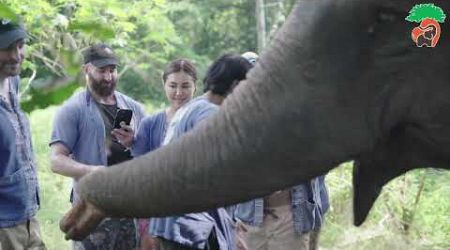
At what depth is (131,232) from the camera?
16.7ft

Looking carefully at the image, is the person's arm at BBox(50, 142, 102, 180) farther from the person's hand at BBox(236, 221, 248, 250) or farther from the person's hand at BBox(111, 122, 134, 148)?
the person's hand at BBox(236, 221, 248, 250)

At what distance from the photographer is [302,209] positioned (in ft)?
15.5

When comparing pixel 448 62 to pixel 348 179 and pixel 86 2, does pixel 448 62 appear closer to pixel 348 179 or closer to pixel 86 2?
pixel 348 179

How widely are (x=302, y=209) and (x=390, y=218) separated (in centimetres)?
349

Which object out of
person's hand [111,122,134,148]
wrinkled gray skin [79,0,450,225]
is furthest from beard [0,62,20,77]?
wrinkled gray skin [79,0,450,225]

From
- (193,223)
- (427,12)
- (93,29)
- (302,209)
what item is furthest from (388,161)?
(302,209)

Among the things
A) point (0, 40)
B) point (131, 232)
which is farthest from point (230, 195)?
point (131, 232)

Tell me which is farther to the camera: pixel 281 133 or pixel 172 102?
pixel 172 102

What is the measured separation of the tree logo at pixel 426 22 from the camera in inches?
86.6

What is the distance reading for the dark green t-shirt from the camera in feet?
16.3

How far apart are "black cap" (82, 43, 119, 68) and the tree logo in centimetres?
310

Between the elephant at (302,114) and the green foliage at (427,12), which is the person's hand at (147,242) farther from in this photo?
the green foliage at (427,12)

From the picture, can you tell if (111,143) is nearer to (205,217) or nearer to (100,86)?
(100,86)

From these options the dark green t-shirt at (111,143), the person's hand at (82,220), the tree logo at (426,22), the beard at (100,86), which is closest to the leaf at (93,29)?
the person's hand at (82,220)
